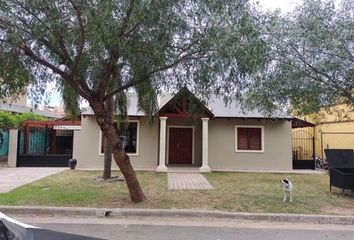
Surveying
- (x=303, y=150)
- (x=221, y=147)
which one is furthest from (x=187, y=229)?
(x=303, y=150)

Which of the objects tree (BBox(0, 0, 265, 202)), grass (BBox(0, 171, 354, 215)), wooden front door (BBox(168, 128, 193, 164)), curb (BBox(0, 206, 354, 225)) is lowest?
curb (BBox(0, 206, 354, 225))

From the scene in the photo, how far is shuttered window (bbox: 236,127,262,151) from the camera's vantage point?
2041cm

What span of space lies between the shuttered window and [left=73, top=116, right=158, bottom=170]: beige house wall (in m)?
4.59

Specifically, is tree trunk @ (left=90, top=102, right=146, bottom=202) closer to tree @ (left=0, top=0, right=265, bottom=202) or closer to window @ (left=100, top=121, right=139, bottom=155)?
tree @ (left=0, top=0, right=265, bottom=202)

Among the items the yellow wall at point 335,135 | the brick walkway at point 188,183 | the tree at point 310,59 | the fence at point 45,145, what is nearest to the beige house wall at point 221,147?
the fence at point 45,145

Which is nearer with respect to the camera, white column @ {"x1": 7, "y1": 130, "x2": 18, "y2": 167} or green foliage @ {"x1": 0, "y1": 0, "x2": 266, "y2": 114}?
green foliage @ {"x1": 0, "y1": 0, "x2": 266, "y2": 114}

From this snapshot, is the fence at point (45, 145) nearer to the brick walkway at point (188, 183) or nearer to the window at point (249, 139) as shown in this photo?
the brick walkway at point (188, 183)

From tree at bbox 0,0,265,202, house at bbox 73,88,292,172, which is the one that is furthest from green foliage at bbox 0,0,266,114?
house at bbox 73,88,292,172

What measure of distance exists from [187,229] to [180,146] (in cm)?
1398

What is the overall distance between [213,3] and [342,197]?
7171mm

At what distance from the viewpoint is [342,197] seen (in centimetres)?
1128

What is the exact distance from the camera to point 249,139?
2047 cm

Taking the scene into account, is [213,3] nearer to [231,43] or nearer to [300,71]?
[231,43]

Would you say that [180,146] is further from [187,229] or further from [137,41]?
[187,229]
